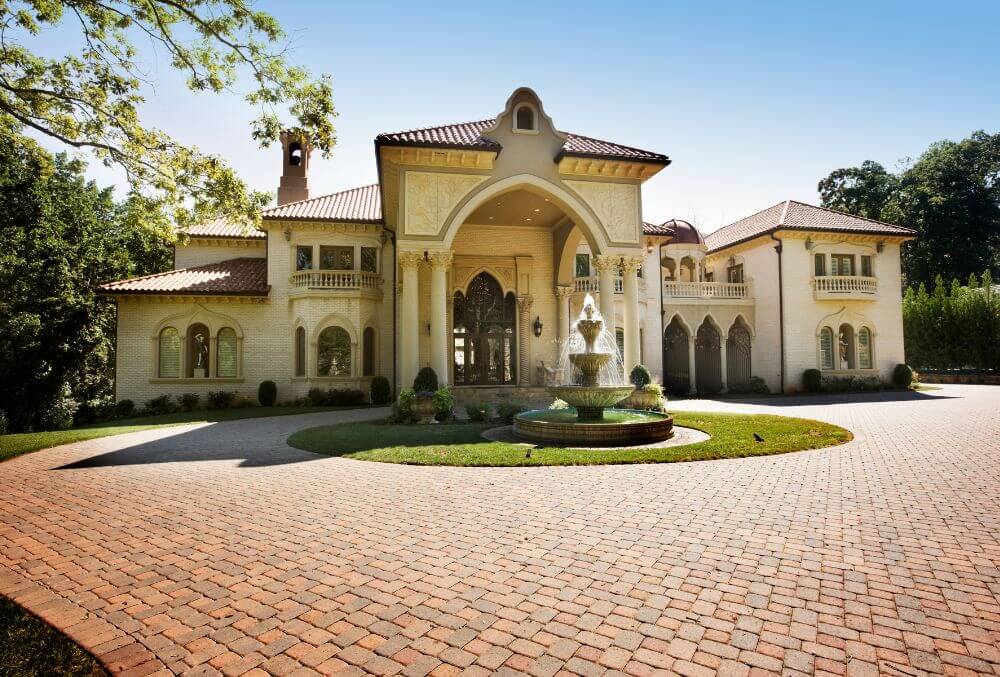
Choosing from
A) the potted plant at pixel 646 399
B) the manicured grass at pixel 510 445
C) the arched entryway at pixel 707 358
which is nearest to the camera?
the manicured grass at pixel 510 445

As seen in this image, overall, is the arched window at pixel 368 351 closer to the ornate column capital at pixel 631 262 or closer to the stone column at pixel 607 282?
the stone column at pixel 607 282

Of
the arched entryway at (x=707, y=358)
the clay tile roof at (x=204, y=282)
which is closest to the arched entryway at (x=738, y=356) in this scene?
the arched entryway at (x=707, y=358)

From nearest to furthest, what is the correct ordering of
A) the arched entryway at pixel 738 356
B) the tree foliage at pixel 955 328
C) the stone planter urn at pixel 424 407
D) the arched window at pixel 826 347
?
the stone planter urn at pixel 424 407
the arched window at pixel 826 347
the arched entryway at pixel 738 356
the tree foliage at pixel 955 328

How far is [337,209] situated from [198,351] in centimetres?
860

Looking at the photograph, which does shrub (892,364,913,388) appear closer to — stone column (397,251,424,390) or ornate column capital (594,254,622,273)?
ornate column capital (594,254,622,273)

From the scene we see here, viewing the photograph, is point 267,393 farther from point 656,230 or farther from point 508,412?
point 656,230

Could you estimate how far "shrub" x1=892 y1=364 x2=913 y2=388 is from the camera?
26828 millimetres

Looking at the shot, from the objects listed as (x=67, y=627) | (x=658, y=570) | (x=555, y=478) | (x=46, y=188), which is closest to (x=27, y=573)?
(x=67, y=627)

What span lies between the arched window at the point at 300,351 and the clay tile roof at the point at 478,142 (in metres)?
10.5

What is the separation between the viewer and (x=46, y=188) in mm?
27266

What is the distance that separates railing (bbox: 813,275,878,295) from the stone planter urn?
22.1 metres

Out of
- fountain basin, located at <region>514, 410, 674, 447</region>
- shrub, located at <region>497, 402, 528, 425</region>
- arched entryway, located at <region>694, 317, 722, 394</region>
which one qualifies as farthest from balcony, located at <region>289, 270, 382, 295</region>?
arched entryway, located at <region>694, 317, 722, 394</region>

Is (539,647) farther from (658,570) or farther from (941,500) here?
(941,500)

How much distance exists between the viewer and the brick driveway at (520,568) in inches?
121
